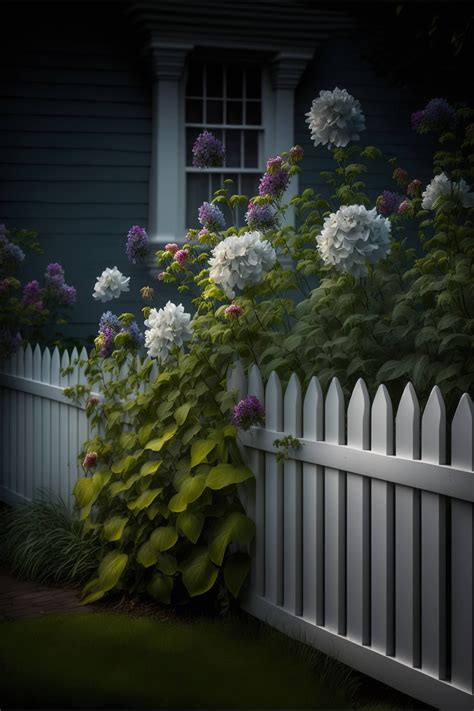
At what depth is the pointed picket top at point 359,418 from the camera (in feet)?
11.8

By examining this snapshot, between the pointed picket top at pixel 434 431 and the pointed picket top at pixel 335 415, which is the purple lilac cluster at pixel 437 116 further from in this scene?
the pointed picket top at pixel 434 431

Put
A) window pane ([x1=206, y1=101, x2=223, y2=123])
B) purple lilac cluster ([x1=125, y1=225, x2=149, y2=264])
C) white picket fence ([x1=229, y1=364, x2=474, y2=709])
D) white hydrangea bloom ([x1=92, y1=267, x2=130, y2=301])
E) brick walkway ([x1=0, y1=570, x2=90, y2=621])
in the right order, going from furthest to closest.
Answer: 1. window pane ([x1=206, y1=101, x2=223, y2=123])
2. white hydrangea bloom ([x1=92, y1=267, x2=130, y2=301])
3. purple lilac cluster ([x1=125, y1=225, x2=149, y2=264])
4. brick walkway ([x1=0, y1=570, x2=90, y2=621])
5. white picket fence ([x1=229, y1=364, x2=474, y2=709])

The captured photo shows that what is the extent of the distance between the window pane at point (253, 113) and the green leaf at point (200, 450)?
Answer: 19.0ft

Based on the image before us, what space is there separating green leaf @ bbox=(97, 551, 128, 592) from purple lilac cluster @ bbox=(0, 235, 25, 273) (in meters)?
3.46

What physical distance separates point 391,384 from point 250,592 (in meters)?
1.15

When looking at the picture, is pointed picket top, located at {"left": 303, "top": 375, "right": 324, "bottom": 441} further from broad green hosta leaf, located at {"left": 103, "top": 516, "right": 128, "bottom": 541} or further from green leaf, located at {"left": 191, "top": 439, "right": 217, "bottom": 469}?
broad green hosta leaf, located at {"left": 103, "top": 516, "right": 128, "bottom": 541}

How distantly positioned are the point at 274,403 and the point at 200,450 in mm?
405

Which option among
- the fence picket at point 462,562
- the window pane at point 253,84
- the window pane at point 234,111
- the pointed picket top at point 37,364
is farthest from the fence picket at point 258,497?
the window pane at point 253,84

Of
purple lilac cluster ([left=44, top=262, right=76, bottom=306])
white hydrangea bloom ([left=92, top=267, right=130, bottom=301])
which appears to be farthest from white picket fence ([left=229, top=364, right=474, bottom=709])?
purple lilac cluster ([left=44, top=262, right=76, bottom=306])

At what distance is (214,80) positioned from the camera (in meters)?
9.34

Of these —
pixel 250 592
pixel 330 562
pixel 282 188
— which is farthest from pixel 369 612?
pixel 282 188

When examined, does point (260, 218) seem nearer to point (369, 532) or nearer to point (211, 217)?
point (211, 217)

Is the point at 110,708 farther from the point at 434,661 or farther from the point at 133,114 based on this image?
the point at 133,114

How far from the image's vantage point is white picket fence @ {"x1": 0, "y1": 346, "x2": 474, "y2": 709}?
3191 millimetres
